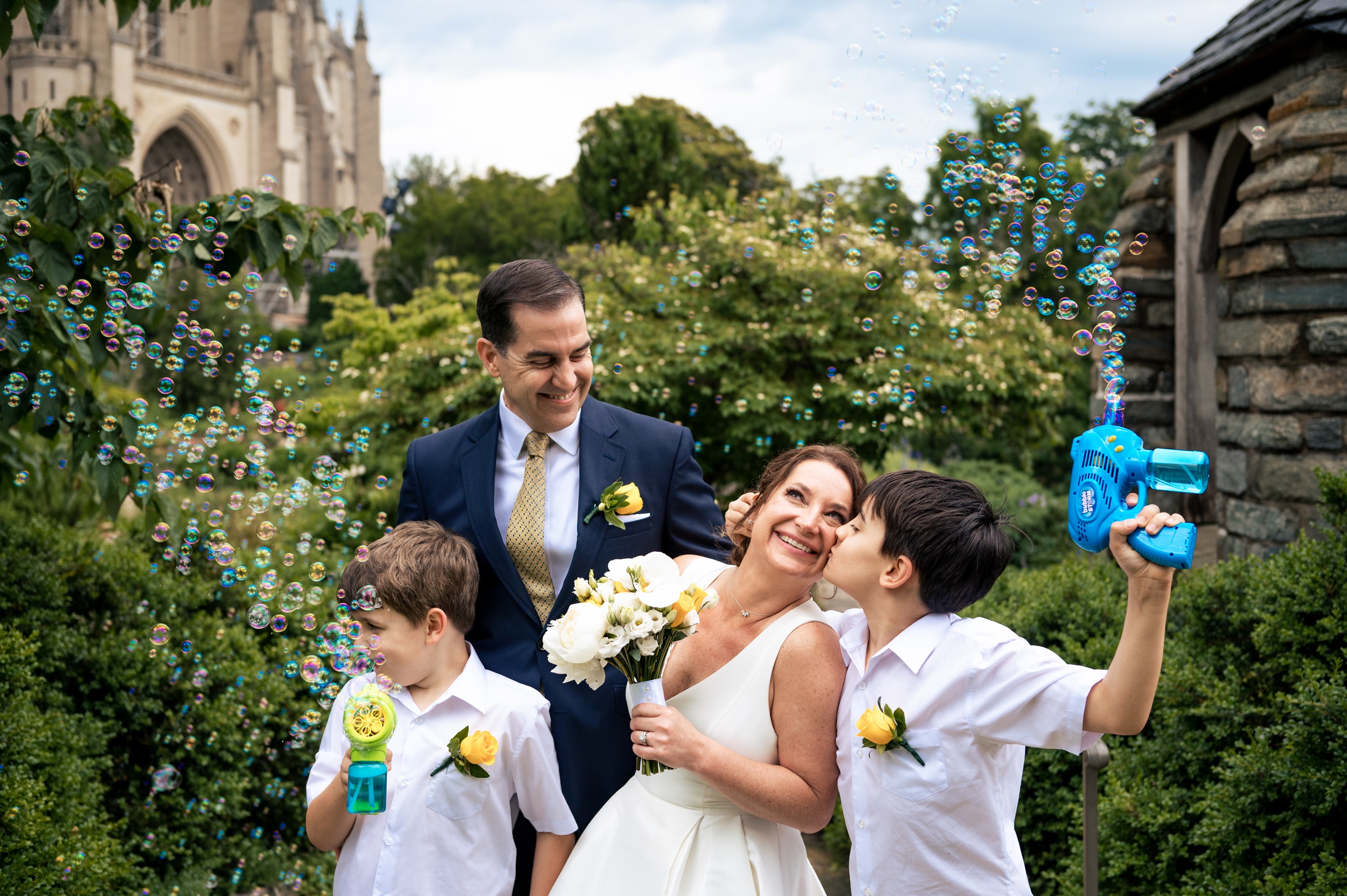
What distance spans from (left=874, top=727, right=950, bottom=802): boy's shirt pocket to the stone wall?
4276 mm

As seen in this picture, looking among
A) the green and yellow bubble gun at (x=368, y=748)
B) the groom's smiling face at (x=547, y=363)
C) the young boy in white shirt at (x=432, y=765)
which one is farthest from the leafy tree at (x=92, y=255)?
the green and yellow bubble gun at (x=368, y=748)

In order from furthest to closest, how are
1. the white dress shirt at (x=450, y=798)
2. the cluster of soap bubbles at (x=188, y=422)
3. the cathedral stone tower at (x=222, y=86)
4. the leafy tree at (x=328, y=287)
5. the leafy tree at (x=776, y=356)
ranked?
the cathedral stone tower at (x=222, y=86)
the leafy tree at (x=328, y=287)
the leafy tree at (x=776, y=356)
the cluster of soap bubbles at (x=188, y=422)
the white dress shirt at (x=450, y=798)

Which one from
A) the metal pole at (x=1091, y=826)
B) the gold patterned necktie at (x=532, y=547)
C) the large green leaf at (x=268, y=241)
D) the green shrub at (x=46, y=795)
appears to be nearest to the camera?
the gold patterned necktie at (x=532, y=547)

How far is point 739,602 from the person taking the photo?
251cm

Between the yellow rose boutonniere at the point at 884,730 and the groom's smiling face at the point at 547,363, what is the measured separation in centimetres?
113

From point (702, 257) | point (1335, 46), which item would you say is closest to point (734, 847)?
point (1335, 46)

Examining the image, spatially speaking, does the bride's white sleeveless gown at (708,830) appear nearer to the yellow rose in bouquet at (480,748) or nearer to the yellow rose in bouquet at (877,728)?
the yellow rose in bouquet at (877,728)

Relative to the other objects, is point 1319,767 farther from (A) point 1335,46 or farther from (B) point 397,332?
(B) point 397,332

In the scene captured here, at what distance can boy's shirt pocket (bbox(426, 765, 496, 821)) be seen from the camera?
2.45m

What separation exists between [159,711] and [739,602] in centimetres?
317

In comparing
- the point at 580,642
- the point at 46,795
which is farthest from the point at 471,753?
the point at 46,795

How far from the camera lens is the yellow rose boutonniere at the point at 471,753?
2268mm

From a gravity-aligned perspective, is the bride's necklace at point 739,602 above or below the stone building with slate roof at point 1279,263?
below

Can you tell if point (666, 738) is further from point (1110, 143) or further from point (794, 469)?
point (1110, 143)
